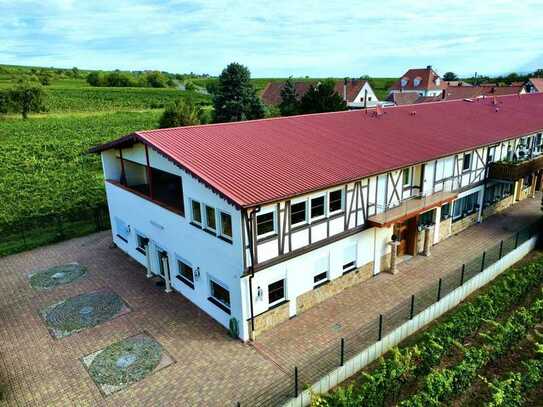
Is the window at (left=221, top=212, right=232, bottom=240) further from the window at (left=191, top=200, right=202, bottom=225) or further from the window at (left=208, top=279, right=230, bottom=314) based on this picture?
the window at (left=208, top=279, right=230, bottom=314)

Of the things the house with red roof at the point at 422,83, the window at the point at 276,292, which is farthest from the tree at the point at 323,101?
the house with red roof at the point at 422,83

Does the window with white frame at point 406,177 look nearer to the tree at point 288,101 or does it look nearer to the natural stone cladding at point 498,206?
the natural stone cladding at point 498,206

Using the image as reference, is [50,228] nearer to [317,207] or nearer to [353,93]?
[317,207]

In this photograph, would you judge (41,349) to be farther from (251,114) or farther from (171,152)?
(251,114)

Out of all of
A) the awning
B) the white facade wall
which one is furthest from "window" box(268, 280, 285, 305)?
the awning

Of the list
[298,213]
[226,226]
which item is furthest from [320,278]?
[226,226]

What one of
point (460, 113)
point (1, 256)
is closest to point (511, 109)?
point (460, 113)
